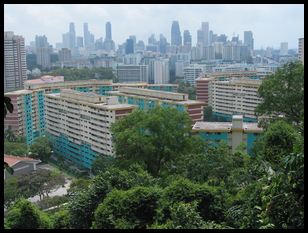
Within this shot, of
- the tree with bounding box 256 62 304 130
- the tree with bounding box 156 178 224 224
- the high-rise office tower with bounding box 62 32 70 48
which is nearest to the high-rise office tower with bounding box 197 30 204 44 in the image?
the high-rise office tower with bounding box 62 32 70 48

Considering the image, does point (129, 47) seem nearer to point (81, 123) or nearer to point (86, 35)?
point (86, 35)

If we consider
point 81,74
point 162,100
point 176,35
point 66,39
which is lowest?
point 162,100

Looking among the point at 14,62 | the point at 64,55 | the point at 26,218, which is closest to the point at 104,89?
the point at 14,62

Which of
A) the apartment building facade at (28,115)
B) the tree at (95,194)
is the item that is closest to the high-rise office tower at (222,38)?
the apartment building facade at (28,115)

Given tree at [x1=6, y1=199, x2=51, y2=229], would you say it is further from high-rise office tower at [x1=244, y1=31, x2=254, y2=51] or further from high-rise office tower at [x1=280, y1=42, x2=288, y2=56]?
high-rise office tower at [x1=280, y1=42, x2=288, y2=56]
